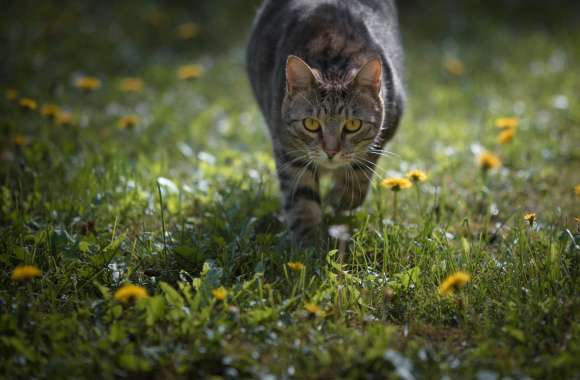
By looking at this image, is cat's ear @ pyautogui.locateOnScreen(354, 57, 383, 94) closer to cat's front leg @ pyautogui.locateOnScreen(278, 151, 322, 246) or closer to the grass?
cat's front leg @ pyautogui.locateOnScreen(278, 151, 322, 246)

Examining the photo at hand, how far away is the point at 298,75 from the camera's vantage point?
2.38m

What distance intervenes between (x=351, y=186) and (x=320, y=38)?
2.23 feet

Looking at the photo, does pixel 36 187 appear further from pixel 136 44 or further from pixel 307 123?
pixel 136 44

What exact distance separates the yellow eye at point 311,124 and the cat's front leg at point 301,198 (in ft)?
0.57

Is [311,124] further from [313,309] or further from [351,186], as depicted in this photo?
[313,309]

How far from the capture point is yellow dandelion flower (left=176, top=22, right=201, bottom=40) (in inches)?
196

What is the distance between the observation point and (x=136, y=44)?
5594 mm

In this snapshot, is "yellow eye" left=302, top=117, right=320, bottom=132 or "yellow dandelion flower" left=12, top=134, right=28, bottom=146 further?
"yellow dandelion flower" left=12, top=134, right=28, bottom=146

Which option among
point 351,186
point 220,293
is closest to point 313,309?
point 220,293

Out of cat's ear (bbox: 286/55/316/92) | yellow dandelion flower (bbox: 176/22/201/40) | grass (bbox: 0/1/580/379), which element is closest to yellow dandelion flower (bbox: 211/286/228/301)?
grass (bbox: 0/1/580/379)

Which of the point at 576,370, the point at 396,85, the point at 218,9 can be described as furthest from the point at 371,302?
the point at 218,9

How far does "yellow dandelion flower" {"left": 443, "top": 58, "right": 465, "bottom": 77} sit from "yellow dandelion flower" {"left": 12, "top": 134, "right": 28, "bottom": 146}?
3192mm

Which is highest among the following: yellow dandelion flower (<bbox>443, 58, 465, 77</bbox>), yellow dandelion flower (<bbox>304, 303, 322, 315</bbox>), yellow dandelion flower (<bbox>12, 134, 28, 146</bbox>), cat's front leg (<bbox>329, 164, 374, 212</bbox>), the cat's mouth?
yellow dandelion flower (<bbox>443, 58, 465, 77</bbox>)

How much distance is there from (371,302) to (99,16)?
16.7 feet
